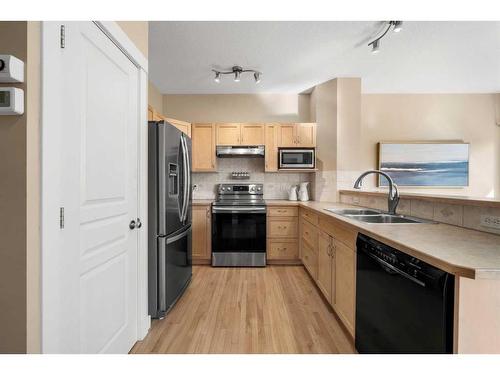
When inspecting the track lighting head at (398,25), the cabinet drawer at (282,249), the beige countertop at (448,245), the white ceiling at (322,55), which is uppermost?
the white ceiling at (322,55)

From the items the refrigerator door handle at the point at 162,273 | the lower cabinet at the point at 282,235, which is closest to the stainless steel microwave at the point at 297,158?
the lower cabinet at the point at 282,235

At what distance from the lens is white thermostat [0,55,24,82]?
80cm

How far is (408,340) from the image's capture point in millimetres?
1040

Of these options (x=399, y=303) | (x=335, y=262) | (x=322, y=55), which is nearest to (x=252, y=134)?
(x=322, y=55)

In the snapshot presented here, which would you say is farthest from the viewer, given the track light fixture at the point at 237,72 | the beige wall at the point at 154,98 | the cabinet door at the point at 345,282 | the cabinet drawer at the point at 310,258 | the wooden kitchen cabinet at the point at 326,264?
the beige wall at the point at 154,98

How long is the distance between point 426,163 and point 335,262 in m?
3.06

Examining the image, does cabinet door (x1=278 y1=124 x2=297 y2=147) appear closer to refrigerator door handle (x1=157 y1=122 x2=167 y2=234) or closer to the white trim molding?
refrigerator door handle (x1=157 y1=122 x2=167 y2=234)

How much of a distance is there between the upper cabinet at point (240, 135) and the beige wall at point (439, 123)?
1.78 metres

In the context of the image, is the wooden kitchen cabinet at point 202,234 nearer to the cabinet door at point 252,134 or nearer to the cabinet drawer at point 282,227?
the cabinet drawer at point 282,227

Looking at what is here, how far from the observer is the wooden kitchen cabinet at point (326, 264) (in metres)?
2.09

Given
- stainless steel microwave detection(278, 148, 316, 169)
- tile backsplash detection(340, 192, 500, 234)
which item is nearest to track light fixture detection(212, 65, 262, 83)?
stainless steel microwave detection(278, 148, 316, 169)

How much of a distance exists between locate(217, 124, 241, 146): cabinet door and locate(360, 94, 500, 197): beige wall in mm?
2101

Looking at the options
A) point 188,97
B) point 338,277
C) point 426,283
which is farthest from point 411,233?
point 188,97

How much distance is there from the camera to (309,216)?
9.50 feet
